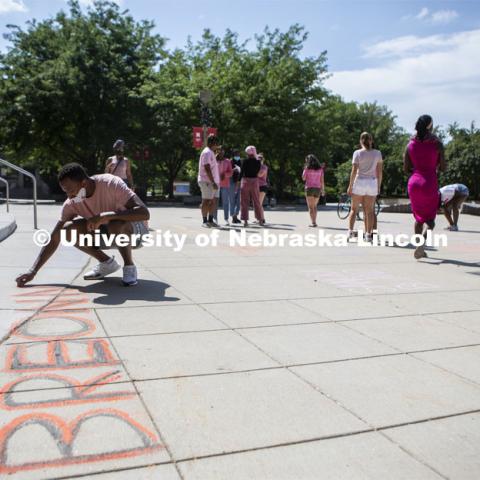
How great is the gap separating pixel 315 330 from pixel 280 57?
27.8m

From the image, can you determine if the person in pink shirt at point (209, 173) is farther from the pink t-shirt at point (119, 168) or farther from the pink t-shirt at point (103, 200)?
the pink t-shirt at point (103, 200)

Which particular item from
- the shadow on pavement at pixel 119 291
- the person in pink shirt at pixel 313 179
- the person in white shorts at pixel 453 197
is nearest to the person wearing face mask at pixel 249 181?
the person in pink shirt at pixel 313 179

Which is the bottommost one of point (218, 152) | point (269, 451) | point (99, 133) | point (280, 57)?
point (269, 451)

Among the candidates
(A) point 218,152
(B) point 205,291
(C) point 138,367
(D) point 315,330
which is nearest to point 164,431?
Answer: (C) point 138,367

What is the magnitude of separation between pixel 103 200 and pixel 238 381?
2881 millimetres

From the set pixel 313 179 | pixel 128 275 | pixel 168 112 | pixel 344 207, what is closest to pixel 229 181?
pixel 313 179

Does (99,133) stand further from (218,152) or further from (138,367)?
(138,367)

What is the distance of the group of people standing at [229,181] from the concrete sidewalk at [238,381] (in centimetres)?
604

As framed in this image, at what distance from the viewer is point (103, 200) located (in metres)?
5.26

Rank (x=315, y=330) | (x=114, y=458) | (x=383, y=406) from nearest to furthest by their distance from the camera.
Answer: (x=114, y=458) → (x=383, y=406) → (x=315, y=330)

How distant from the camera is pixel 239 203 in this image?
13.6 metres

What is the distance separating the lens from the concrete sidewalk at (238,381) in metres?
2.16

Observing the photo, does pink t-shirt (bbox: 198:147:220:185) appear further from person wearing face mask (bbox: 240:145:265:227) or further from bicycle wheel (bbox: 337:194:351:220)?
bicycle wheel (bbox: 337:194:351:220)

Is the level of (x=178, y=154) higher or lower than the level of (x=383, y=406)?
higher
